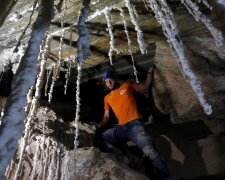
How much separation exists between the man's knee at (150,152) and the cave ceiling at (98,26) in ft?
5.54

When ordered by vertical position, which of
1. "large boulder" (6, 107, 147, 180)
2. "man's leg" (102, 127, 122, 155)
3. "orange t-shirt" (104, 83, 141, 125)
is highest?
"large boulder" (6, 107, 147, 180)

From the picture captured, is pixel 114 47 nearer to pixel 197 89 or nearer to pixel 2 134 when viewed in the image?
pixel 197 89

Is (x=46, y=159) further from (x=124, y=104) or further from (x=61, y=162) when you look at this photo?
(x=124, y=104)

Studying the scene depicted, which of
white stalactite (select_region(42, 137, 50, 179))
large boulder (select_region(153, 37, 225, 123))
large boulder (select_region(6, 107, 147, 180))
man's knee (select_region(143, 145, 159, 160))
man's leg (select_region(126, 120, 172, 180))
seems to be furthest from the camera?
large boulder (select_region(153, 37, 225, 123))

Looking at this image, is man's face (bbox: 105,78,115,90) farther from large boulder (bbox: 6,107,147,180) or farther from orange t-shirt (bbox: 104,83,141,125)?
large boulder (bbox: 6,107,147,180)

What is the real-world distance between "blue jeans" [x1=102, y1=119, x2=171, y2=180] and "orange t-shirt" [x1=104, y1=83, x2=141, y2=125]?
4.5 inches

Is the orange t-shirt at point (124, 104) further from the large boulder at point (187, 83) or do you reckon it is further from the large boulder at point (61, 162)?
the large boulder at point (61, 162)

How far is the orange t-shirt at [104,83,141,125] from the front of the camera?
523 cm

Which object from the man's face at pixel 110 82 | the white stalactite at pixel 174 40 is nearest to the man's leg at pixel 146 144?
the man's face at pixel 110 82

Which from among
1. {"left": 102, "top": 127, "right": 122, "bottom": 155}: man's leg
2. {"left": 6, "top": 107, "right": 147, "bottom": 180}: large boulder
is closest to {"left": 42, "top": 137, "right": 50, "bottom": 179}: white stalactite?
{"left": 6, "top": 107, "right": 147, "bottom": 180}: large boulder

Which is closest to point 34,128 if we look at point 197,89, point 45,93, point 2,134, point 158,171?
point 45,93

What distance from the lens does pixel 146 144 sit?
16.1 feet

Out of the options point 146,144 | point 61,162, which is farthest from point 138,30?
point 61,162

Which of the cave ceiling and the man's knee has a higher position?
the cave ceiling
